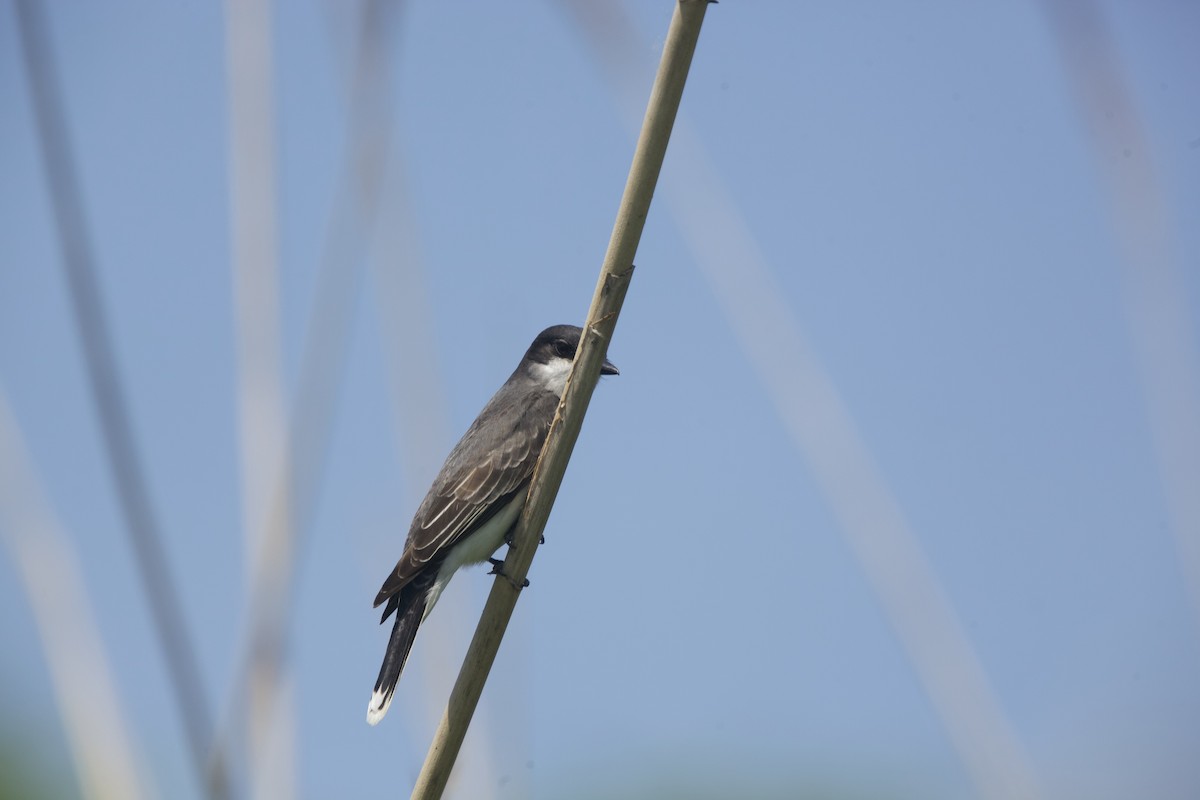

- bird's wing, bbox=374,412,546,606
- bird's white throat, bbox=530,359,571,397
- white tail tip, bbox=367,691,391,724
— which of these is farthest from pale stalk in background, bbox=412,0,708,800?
bird's white throat, bbox=530,359,571,397

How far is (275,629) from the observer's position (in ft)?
12.5

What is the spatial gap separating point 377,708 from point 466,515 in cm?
118

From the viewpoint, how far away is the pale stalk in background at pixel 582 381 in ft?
11.0

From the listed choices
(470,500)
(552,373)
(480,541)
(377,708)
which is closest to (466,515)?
(470,500)

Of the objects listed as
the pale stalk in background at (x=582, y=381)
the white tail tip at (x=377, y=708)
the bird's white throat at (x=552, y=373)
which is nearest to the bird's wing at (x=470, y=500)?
the white tail tip at (x=377, y=708)

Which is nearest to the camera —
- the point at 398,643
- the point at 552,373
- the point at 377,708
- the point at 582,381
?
the point at 582,381

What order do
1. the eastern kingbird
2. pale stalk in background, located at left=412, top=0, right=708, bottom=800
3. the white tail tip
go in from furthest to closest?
the eastern kingbird, the white tail tip, pale stalk in background, located at left=412, top=0, right=708, bottom=800

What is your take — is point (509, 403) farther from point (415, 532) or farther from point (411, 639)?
point (411, 639)

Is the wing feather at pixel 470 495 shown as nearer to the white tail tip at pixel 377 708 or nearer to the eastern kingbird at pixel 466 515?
the eastern kingbird at pixel 466 515

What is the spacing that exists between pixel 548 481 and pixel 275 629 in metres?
0.99

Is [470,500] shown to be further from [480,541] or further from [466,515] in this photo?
[480,541]

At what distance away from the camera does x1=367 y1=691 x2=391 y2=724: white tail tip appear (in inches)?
230

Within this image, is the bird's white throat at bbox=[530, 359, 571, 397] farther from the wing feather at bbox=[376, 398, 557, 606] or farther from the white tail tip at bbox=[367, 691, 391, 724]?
the white tail tip at bbox=[367, 691, 391, 724]

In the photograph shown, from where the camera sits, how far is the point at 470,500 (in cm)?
661
